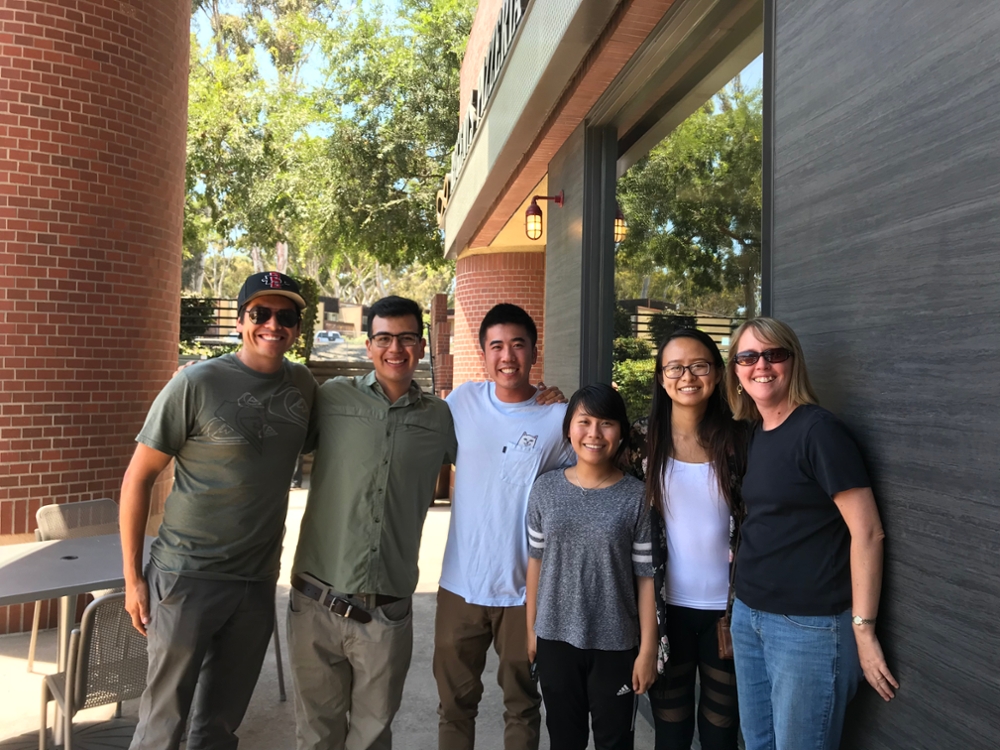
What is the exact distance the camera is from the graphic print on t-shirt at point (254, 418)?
2715 millimetres

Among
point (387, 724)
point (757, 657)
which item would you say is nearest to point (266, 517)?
point (387, 724)

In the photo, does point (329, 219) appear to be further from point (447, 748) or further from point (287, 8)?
point (287, 8)

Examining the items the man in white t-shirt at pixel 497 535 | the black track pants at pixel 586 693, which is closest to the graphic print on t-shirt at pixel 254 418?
the man in white t-shirt at pixel 497 535

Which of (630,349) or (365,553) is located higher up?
(630,349)

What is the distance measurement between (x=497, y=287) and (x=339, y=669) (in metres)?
10.2

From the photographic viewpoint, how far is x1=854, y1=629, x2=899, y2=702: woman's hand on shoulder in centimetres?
197

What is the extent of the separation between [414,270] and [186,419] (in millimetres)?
45271

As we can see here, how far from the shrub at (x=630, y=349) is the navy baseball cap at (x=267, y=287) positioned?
2.14 metres

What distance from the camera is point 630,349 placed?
15.6 ft

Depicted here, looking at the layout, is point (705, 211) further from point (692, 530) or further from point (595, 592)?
point (595, 592)

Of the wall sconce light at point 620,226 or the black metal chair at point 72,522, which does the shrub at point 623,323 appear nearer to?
the wall sconce light at point 620,226

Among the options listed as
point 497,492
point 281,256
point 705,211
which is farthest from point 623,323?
point 281,256

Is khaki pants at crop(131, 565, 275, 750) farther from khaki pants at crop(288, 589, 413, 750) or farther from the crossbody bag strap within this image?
the crossbody bag strap

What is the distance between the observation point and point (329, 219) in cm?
1845
